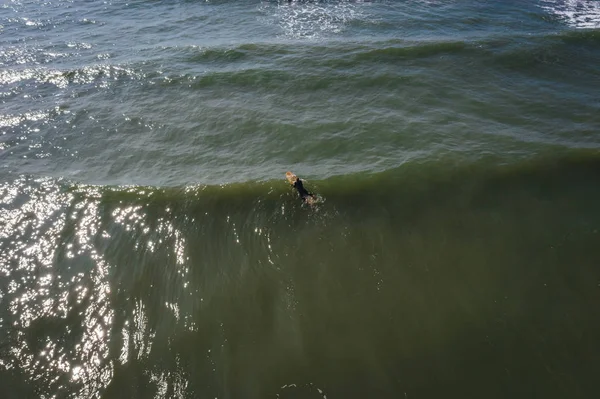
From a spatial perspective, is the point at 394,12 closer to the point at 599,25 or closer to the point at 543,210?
the point at 599,25

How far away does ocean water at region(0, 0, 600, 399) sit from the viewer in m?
5.22

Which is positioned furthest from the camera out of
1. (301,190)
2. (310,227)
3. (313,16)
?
(313,16)

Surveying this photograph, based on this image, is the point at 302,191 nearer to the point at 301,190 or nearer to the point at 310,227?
the point at 301,190

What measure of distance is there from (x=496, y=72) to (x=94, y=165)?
13430mm

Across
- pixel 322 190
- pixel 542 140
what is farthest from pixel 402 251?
pixel 542 140

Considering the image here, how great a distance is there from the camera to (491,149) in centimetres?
892

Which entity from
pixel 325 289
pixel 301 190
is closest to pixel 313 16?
pixel 301 190

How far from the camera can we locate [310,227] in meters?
7.27

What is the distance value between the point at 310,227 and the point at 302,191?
3.30 ft

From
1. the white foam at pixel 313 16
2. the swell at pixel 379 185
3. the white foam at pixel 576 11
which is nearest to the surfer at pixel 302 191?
the swell at pixel 379 185

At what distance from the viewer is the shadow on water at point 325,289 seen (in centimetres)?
510

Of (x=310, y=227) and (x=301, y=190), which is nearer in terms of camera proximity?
(x=310, y=227)

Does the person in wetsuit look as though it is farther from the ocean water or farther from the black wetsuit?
the ocean water

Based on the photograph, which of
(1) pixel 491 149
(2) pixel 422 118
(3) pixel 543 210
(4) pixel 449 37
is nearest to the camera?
(3) pixel 543 210
